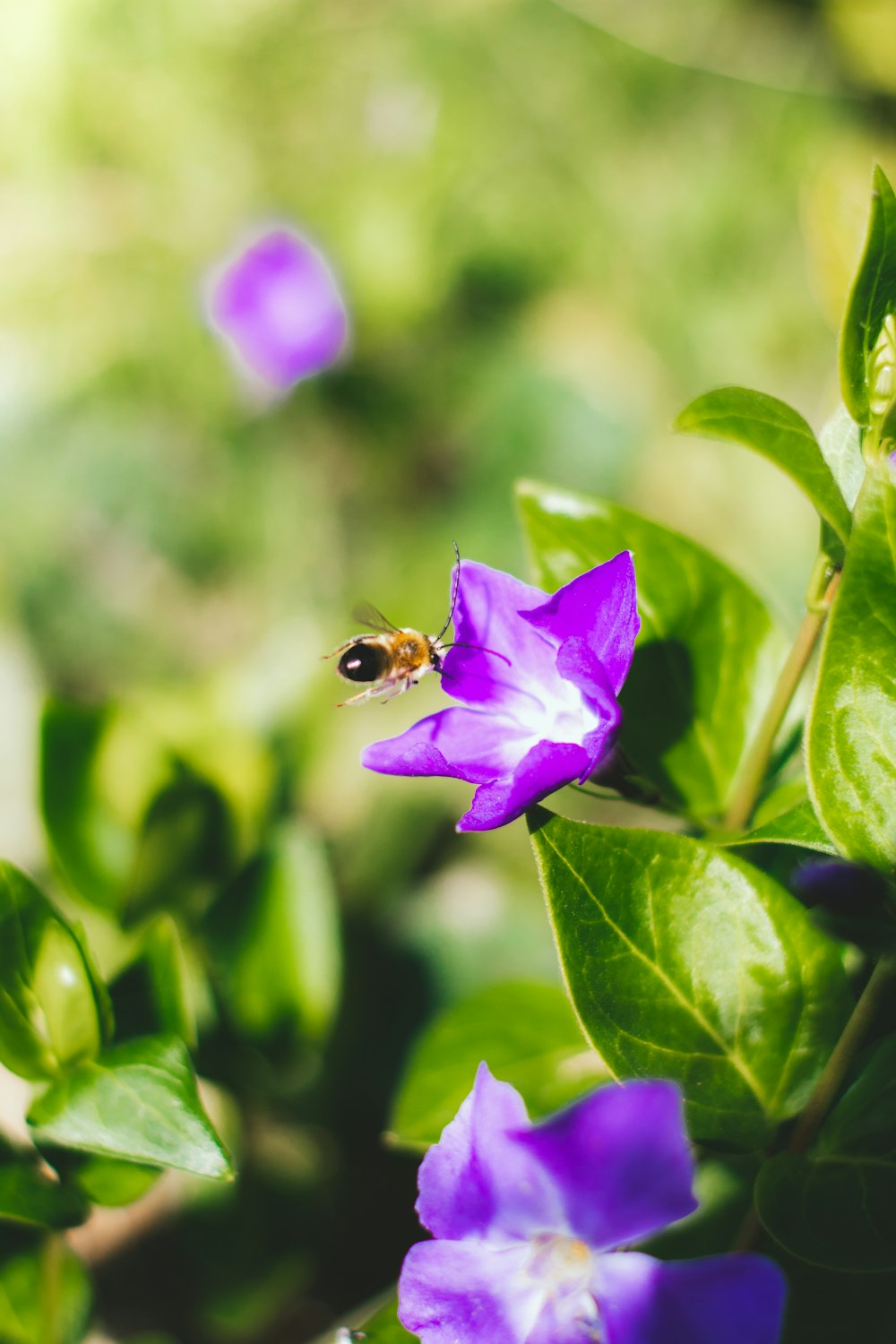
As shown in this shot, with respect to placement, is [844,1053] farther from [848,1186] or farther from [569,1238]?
[569,1238]

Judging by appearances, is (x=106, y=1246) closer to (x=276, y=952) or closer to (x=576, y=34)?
(x=276, y=952)

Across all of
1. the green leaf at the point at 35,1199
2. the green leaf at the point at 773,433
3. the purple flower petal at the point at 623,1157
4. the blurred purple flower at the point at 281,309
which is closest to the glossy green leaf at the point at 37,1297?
the green leaf at the point at 35,1199

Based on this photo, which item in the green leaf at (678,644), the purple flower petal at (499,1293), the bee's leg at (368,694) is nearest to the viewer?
the purple flower petal at (499,1293)

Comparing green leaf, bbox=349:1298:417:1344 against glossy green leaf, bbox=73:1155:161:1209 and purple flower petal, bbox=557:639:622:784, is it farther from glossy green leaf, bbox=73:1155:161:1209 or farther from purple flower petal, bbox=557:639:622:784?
purple flower petal, bbox=557:639:622:784

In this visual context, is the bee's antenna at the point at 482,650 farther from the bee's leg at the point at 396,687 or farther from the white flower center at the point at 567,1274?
the white flower center at the point at 567,1274

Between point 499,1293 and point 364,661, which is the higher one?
point 364,661

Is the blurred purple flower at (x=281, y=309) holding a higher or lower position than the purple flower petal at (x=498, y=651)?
lower

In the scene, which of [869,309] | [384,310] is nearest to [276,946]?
[869,309]
